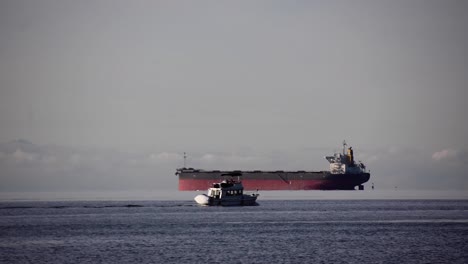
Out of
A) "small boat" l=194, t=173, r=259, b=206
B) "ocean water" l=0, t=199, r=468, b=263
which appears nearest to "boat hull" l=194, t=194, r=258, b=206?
"small boat" l=194, t=173, r=259, b=206

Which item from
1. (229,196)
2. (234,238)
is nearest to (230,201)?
(229,196)

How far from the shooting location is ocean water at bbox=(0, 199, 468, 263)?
62.2 meters

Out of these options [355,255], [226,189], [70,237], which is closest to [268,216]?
[226,189]

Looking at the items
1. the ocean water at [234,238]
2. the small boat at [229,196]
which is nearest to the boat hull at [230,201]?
the small boat at [229,196]

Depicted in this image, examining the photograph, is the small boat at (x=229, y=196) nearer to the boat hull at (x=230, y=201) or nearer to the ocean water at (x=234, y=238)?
the boat hull at (x=230, y=201)

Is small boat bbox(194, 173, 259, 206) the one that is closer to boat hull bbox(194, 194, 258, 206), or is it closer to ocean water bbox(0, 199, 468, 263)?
boat hull bbox(194, 194, 258, 206)

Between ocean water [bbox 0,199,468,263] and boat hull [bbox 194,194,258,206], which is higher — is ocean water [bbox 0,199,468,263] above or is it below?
below

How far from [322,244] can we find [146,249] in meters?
16.5

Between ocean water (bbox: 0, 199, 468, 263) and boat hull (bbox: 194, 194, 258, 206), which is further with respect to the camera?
boat hull (bbox: 194, 194, 258, 206)

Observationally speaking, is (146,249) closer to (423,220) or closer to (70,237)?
(70,237)

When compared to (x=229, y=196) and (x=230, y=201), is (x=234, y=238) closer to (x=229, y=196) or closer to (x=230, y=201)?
(x=229, y=196)

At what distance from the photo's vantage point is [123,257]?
205 ft

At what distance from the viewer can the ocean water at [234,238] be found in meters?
62.2

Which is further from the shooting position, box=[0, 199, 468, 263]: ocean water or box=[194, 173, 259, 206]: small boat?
box=[194, 173, 259, 206]: small boat
